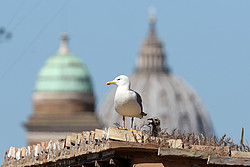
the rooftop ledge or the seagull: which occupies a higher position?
the seagull

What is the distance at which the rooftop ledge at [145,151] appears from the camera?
2367 cm

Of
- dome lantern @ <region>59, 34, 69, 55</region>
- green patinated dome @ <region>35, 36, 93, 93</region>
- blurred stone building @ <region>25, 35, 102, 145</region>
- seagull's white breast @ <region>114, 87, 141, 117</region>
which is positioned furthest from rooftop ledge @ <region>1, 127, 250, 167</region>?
dome lantern @ <region>59, 34, 69, 55</region>

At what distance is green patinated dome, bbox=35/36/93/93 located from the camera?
17650cm

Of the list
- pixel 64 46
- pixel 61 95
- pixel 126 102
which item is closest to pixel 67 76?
pixel 61 95

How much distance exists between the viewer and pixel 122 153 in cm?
2409

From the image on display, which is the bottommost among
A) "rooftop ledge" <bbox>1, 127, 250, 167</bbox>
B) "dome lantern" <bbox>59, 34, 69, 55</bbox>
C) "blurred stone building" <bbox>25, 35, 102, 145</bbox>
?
"rooftop ledge" <bbox>1, 127, 250, 167</bbox>

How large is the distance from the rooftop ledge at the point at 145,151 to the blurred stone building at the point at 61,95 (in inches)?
5583

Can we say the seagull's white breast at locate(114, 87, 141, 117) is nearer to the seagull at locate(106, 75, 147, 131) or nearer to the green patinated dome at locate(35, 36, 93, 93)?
the seagull at locate(106, 75, 147, 131)

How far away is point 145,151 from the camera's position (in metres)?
23.8

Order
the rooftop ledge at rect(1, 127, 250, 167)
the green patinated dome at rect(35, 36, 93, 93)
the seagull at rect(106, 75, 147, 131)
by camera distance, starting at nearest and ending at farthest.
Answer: the rooftop ledge at rect(1, 127, 250, 167) → the seagull at rect(106, 75, 147, 131) → the green patinated dome at rect(35, 36, 93, 93)

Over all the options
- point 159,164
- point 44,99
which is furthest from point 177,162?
point 44,99

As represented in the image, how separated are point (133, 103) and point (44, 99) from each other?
152032mm

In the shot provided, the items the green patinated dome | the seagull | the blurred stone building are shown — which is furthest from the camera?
the green patinated dome

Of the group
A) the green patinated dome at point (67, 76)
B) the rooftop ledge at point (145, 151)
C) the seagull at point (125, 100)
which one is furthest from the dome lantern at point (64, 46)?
the seagull at point (125, 100)
